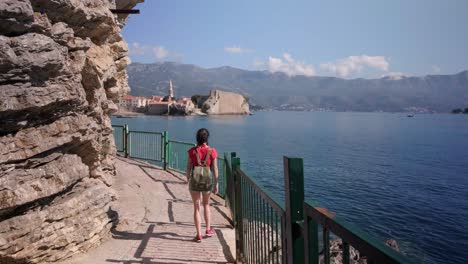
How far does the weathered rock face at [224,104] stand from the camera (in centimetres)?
17050

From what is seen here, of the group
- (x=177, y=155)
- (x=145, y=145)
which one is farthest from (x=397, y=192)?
(x=145, y=145)

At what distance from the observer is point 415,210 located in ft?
61.5

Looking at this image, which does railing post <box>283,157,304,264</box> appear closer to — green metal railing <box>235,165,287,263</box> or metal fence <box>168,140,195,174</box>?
green metal railing <box>235,165,287,263</box>

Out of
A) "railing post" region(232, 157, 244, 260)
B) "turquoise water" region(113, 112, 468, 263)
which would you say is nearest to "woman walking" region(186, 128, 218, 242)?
"railing post" region(232, 157, 244, 260)

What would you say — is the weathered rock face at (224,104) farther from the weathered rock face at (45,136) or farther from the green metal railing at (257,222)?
the green metal railing at (257,222)

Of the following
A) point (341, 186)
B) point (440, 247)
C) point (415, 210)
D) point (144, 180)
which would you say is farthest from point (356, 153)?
point (144, 180)

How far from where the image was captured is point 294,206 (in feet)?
9.43

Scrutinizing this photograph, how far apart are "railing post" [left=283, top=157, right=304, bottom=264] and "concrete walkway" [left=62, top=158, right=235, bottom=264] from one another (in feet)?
10.6

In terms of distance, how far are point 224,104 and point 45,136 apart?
17398 cm

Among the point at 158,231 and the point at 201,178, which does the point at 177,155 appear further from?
the point at 201,178

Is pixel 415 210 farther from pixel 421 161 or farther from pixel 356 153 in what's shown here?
pixel 356 153

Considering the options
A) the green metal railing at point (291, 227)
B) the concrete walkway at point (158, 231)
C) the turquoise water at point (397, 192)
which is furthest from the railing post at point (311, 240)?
the turquoise water at point (397, 192)

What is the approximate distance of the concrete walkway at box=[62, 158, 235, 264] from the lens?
598 centimetres

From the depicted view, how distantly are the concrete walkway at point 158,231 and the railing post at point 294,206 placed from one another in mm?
3242
